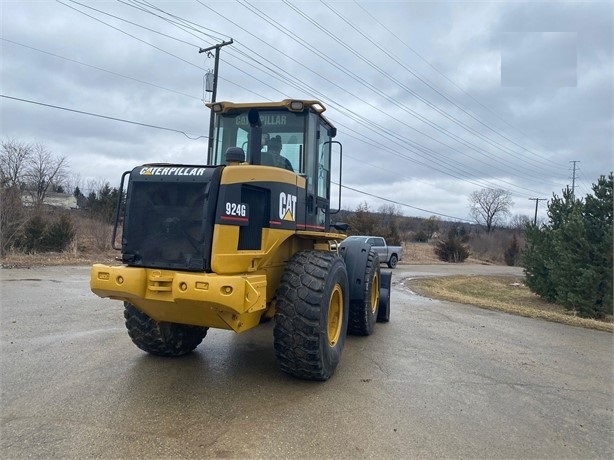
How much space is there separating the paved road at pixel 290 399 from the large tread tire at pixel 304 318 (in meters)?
0.24

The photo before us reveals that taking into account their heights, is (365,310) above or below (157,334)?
above

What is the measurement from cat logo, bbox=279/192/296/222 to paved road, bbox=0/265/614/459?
1.68 meters

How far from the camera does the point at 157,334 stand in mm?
4781

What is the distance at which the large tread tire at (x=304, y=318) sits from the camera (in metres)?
4.09

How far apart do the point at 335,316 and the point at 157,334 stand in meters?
1.99

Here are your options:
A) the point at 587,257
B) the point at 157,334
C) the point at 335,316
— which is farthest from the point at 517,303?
the point at 157,334

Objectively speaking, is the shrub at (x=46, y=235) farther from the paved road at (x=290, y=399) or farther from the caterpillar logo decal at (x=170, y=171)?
the caterpillar logo decal at (x=170, y=171)

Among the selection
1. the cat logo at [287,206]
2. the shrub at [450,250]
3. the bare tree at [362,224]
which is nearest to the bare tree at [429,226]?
the shrub at [450,250]

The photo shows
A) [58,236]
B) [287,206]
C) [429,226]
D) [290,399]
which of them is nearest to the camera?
[290,399]

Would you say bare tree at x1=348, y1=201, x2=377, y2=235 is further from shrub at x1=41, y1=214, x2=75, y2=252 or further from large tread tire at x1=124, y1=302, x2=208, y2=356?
large tread tire at x1=124, y1=302, x2=208, y2=356

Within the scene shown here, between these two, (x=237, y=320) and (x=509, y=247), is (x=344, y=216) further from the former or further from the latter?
(x=237, y=320)

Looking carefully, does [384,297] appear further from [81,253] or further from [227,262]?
[81,253]

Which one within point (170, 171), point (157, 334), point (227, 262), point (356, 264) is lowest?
point (157, 334)

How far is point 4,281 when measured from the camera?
10.9 meters
